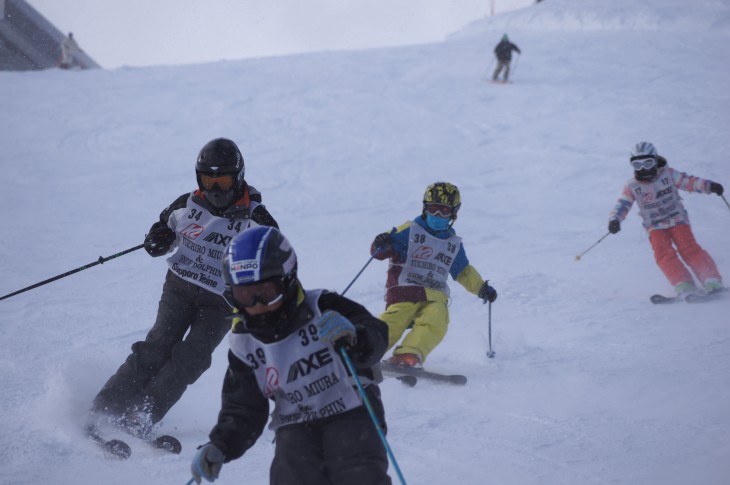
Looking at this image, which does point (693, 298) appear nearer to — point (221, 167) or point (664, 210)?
point (664, 210)

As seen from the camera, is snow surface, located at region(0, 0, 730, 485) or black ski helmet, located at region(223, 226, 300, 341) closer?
black ski helmet, located at region(223, 226, 300, 341)

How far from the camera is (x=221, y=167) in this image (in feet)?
14.5

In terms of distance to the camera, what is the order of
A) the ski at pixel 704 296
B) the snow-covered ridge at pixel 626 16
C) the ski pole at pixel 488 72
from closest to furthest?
the ski at pixel 704 296 < the ski pole at pixel 488 72 < the snow-covered ridge at pixel 626 16

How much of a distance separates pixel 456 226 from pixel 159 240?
25.9 feet

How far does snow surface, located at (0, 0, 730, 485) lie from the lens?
421 cm

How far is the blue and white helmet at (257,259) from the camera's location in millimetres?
2770

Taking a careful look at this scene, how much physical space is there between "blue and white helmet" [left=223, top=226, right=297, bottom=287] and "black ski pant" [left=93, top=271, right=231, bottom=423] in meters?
1.79

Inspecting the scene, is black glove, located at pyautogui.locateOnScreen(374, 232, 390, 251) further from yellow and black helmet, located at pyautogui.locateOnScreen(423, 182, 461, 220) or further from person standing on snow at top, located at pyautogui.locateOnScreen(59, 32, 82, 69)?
person standing on snow at top, located at pyautogui.locateOnScreen(59, 32, 82, 69)

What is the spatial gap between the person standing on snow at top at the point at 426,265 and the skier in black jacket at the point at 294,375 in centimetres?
277

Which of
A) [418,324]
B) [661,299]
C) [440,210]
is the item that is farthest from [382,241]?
[661,299]

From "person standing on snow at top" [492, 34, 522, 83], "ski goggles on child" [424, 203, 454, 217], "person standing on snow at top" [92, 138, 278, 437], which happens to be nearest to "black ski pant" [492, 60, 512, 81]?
"person standing on snow at top" [492, 34, 522, 83]

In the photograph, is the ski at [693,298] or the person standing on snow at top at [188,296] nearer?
the person standing on snow at top at [188,296]

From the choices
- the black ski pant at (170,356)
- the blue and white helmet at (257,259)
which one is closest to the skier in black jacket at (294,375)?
the blue and white helmet at (257,259)

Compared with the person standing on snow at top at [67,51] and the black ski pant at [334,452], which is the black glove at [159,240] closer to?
the black ski pant at [334,452]
